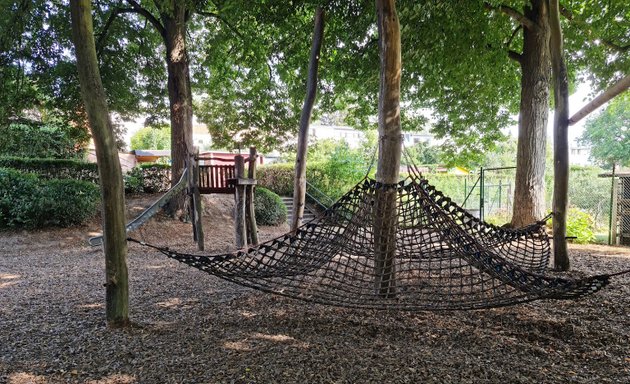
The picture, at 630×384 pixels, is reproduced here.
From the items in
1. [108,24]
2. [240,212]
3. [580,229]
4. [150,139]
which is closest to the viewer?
[240,212]

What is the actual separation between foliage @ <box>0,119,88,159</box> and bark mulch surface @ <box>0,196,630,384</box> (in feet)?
20.2

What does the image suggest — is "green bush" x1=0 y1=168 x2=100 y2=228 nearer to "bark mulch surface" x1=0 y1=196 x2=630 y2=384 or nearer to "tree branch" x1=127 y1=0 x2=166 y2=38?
"bark mulch surface" x1=0 y1=196 x2=630 y2=384

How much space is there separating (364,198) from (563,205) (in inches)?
80.1

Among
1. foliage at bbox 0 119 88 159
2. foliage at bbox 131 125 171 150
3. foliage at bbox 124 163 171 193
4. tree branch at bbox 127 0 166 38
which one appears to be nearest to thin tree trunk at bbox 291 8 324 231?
tree branch at bbox 127 0 166 38

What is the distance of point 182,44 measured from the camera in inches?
279

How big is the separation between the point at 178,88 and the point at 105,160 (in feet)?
17.8

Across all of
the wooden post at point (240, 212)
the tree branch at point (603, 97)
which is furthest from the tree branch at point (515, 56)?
the wooden post at point (240, 212)

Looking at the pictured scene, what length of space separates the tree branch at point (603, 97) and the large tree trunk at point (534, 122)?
214cm

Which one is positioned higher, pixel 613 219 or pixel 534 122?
pixel 534 122

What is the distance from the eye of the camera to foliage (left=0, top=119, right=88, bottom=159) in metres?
8.32

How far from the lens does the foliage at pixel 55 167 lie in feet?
24.9

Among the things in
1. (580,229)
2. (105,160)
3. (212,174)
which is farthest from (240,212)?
(580,229)

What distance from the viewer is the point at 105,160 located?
2139 mm

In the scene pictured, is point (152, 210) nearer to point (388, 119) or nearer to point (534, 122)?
point (388, 119)
